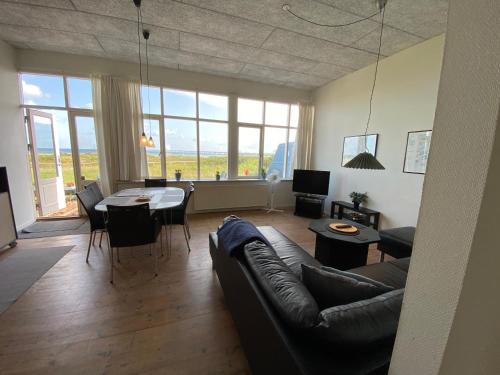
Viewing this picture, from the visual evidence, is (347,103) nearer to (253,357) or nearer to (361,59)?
(361,59)

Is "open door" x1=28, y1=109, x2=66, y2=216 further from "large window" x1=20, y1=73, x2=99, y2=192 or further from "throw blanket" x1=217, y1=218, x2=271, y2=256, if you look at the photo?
"throw blanket" x1=217, y1=218, x2=271, y2=256

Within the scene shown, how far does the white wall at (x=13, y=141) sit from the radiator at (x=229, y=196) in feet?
9.58

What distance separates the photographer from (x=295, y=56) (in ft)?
11.6

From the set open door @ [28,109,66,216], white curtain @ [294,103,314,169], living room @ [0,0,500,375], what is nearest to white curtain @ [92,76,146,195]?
living room @ [0,0,500,375]

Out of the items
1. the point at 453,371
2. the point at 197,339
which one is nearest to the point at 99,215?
the point at 197,339

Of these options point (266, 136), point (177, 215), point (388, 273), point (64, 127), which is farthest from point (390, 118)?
point (64, 127)

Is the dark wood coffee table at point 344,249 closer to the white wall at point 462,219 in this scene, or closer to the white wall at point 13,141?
the white wall at point 462,219

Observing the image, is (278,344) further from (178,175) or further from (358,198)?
(178,175)

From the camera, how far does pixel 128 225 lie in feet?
7.25

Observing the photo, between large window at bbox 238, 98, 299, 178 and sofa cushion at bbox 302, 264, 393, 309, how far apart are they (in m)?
4.18

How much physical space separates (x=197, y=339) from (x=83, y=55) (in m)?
4.94

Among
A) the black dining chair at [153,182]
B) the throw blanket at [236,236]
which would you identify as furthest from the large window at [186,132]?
the throw blanket at [236,236]

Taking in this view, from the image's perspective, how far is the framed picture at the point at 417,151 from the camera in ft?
9.73

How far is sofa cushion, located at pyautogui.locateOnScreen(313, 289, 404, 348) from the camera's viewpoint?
81cm
